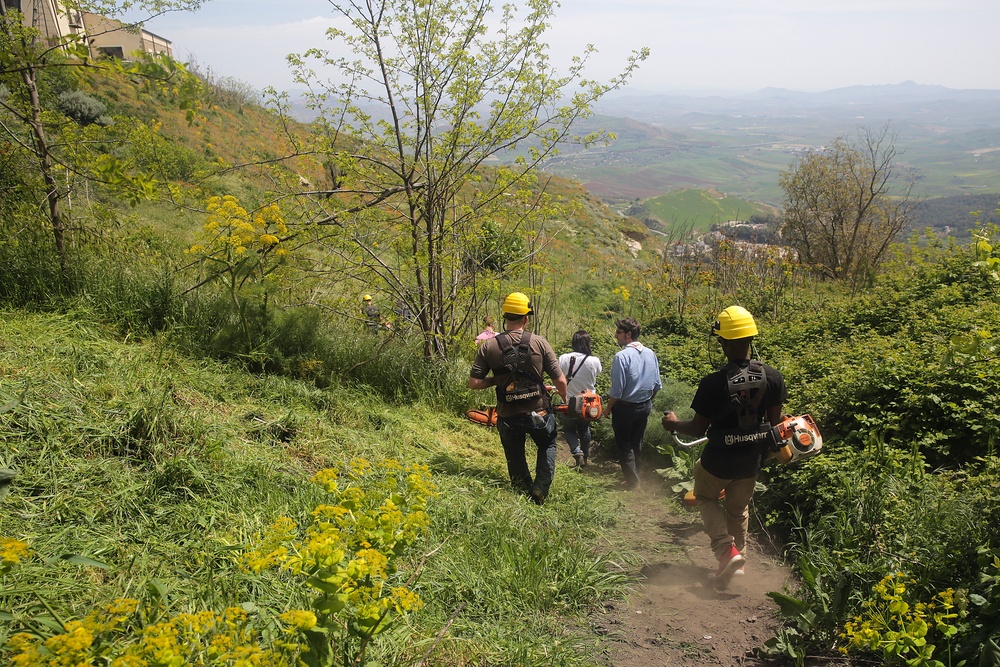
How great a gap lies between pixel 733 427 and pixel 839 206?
21.0 m

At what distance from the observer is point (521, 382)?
4.76 metres

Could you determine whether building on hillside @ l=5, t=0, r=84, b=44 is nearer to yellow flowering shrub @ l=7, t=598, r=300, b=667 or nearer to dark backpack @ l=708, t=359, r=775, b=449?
yellow flowering shrub @ l=7, t=598, r=300, b=667

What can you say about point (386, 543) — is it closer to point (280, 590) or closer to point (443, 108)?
point (280, 590)

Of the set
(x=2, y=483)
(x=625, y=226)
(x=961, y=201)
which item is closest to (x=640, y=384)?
(x=2, y=483)

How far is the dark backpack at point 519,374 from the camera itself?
468 cm

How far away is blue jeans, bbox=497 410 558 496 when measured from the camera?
4.80m

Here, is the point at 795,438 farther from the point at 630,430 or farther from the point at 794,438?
the point at 630,430

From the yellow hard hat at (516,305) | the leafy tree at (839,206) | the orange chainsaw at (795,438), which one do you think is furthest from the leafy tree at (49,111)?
the leafy tree at (839,206)

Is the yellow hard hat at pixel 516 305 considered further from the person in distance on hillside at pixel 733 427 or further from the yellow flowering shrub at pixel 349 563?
the yellow flowering shrub at pixel 349 563

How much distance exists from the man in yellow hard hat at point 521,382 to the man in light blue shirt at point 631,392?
1.05m

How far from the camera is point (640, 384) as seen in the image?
18.7 ft

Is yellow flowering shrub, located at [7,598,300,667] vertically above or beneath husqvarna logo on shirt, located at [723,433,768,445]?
above

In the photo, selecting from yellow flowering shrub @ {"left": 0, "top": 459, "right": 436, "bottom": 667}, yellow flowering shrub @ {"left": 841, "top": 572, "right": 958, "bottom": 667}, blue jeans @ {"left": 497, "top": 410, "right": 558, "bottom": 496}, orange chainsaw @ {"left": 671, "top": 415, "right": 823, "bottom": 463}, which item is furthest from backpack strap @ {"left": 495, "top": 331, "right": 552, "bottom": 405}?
yellow flowering shrub @ {"left": 841, "top": 572, "right": 958, "bottom": 667}

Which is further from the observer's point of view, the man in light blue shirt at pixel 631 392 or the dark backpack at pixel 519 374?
the man in light blue shirt at pixel 631 392
